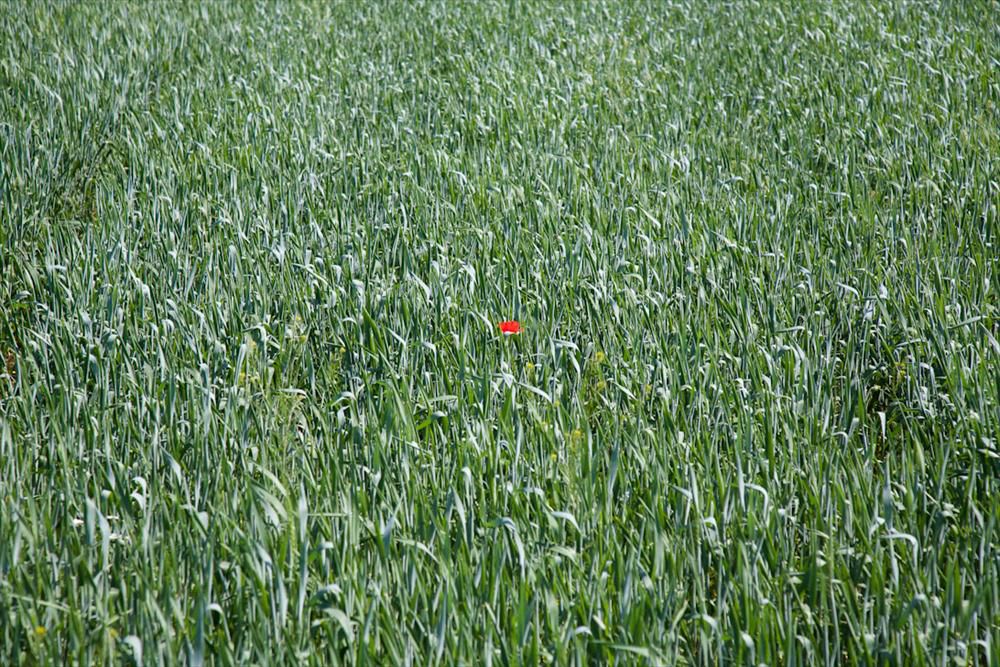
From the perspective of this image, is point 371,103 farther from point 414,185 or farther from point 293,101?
point 414,185

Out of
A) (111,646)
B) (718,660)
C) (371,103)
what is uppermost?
(371,103)

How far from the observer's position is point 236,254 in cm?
352

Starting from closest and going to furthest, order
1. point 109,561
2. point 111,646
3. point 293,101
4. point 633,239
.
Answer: point 111,646 → point 109,561 → point 633,239 → point 293,101

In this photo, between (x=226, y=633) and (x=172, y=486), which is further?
(x=172, y=486)

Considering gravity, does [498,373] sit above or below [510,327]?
below

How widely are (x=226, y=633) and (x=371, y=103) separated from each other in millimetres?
4590

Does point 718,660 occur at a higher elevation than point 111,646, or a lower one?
lower

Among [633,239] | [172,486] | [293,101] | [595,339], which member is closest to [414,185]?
[633,239]

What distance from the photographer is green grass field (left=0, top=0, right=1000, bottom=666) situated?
6.28 feet

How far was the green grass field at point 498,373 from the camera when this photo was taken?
75.3 inches

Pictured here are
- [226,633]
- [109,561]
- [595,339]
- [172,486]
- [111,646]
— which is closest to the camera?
[111,646]

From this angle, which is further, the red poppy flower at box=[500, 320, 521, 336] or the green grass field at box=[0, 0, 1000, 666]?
the red poppy flower at box=[500, 320, 521, 336]

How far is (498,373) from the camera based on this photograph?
2.93 metres

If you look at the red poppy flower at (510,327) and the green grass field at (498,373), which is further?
the red poppy flower at (510,327)
